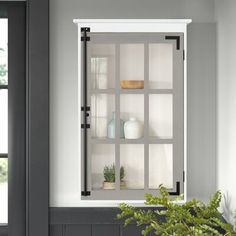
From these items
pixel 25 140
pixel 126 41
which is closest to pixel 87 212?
pixel 25 140

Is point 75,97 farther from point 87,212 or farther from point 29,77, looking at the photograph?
point 87,212

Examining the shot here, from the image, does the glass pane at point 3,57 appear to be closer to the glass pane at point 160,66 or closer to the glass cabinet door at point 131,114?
the glass cabinet door at point 131,114

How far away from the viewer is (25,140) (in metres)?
2.78

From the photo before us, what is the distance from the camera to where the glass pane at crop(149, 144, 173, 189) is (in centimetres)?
262

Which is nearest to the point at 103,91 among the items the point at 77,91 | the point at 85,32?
the point at 77,91

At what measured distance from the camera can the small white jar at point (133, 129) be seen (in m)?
2.60

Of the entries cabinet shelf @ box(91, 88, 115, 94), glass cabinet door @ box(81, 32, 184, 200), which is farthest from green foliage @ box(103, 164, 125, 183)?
cabinet shelf @ box(91, 88, 115, 94)

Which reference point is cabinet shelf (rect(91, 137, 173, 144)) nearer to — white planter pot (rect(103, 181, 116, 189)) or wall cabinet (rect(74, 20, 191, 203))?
wall cabinet (rect(74, 20, 191, 203))

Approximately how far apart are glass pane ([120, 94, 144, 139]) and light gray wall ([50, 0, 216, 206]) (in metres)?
0.28

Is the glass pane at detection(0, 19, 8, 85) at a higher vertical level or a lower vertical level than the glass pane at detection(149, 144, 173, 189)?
higher

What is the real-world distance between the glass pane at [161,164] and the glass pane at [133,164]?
0.16 ft

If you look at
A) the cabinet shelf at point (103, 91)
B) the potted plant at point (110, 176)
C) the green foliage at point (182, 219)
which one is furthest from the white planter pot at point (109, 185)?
the cabinet shelf at point (103, 91)

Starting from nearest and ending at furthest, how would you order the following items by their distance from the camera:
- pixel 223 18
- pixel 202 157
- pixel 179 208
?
pixel 179 208 < pixel 223 18 < pixel 202 157

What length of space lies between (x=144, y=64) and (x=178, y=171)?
555 mm
